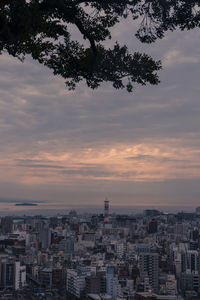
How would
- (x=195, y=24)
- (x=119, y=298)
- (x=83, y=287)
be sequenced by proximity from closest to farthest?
1. (x=195, y=24)
2. (x=119, y=298)
3. (x=83, y=287)

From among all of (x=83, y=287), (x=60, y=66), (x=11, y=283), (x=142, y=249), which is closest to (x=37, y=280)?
(x=11, y=283)

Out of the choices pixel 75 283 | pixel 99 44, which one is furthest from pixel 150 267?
pixel 99 44

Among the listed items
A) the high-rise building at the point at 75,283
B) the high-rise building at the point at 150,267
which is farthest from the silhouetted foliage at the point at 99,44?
the high-rise building at the point at 150,267

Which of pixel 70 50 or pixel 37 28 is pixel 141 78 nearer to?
pixel 70 50

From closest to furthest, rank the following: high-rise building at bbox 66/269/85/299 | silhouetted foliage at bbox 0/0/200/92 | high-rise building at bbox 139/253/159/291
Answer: silhouetted foliage at bbox 0/0/200/92 < high-rise building at bbox 66/269/85/299 < high-rise building at bbox 139/253/159/291

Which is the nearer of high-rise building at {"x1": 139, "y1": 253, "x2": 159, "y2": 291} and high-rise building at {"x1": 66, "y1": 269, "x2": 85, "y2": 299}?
high-rise building at {"x1": 66, "y1": 269, "x2": 85, "y2": 299}

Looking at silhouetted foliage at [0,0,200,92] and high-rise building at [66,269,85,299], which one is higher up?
silhouetted foliage at [0,0,200,92]

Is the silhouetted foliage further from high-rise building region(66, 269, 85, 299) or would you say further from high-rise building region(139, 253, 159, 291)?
high-rise building region(139, 253, 159, 291)

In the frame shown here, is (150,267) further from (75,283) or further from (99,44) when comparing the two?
(99,44)

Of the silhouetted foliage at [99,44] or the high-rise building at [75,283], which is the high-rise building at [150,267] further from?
the silhouetted foliage at [99,44]

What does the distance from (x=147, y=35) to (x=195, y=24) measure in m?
0.47

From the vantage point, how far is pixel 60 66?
432 cm

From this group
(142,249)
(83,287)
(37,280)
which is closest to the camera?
(83,287)

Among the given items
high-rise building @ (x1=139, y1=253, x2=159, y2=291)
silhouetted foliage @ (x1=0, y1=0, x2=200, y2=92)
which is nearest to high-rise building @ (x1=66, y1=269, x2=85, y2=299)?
high-rise building @ (x1=139, y1=253, x2=159, y2=291)
